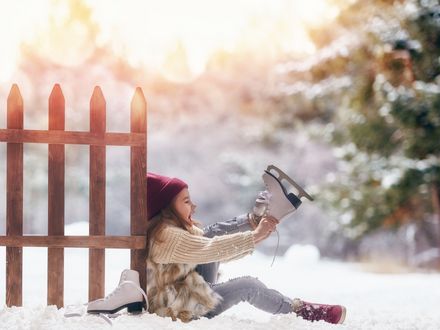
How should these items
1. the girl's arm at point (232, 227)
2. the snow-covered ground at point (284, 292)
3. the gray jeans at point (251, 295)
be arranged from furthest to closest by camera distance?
the girl's arm at point (232, 227) < the gray jeans at point (251, 295) < the snow-covered ground at point (284, 292)

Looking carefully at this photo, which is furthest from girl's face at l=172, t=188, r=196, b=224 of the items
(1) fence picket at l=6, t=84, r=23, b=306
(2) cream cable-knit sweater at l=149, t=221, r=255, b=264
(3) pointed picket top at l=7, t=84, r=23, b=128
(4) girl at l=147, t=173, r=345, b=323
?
(3) pointed picket top at l=7, t=84, r=23, b=128

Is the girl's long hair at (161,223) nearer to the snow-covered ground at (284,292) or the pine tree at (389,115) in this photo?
the snow-covered ground at (284,292)

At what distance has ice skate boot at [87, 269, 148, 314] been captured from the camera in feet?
13.0

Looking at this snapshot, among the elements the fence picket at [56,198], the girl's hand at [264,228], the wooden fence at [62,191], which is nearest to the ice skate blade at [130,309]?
the wooden fence at [62,191]

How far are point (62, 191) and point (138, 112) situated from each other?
0.61m

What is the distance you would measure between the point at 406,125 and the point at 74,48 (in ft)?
32.9

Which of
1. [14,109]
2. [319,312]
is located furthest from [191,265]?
[14,109]

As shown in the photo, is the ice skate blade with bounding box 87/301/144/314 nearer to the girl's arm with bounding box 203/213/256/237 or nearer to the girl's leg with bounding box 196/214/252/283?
the girl's leg with bounding box 196/214/252/283

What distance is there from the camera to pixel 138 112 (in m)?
4.20

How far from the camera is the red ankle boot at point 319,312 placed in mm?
4117

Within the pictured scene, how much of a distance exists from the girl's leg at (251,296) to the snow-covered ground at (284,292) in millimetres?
95

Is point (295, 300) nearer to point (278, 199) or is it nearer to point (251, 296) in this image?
point (251, 296)

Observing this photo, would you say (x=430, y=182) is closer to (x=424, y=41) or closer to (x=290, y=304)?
(x=424, y=41)

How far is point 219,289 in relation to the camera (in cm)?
410
